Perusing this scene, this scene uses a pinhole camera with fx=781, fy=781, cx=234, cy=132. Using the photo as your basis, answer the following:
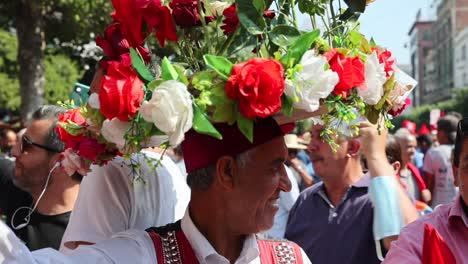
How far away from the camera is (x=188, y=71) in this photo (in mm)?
2166

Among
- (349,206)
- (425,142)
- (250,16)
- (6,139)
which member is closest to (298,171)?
(6,139)

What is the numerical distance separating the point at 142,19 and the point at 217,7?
0.80ft

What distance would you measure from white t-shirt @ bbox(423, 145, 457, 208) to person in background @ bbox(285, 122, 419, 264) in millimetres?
3690

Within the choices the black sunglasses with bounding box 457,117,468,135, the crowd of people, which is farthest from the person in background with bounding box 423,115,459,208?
the black sunglasses with bounding box 457,117,468,135

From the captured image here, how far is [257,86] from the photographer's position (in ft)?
6.47

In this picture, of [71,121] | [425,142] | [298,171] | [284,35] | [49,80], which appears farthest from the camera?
[49,80]

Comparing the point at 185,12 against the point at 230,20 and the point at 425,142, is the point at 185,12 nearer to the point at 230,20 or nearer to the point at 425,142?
the point at 230,20

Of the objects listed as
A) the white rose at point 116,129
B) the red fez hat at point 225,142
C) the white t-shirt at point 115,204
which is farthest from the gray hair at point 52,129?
the white rose at point 116,129

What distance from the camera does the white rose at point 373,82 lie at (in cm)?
217

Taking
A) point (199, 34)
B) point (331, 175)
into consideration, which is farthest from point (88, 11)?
point (199, 34)

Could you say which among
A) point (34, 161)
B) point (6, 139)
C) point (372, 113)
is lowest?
point (6, 139)

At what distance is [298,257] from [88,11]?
34.5ft

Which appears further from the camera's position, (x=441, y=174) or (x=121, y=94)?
(x=441, y=174)

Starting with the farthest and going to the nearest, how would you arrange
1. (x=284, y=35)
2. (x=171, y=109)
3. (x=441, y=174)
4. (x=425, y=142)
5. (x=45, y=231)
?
(x=425, y=142)
(x=441, y=174)
(x=45, y=231)
(x=284, y=35)
(x=171, y=109)
